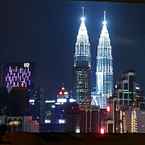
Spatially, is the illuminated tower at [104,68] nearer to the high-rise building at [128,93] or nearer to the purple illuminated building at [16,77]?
the high-rise building at [128,93]

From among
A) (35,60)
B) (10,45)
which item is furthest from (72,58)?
(10,45)

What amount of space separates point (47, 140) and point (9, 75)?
49 cm

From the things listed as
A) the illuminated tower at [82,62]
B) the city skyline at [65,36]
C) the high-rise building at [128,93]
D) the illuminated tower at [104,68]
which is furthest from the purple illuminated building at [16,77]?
the high-rise building at [128,93]

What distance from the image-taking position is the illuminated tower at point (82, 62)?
6.97 feet

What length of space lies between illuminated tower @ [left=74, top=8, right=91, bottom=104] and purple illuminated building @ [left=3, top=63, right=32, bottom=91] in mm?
283

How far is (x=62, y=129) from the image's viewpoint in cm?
200

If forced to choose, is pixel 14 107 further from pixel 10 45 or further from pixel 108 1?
pixel 108 1

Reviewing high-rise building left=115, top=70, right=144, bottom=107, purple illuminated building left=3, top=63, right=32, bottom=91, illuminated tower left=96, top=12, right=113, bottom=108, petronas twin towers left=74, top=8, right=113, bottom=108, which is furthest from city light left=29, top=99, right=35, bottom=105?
high-rise building left=115, top=70, right=144, bottom=107

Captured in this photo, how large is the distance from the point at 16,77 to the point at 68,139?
0.49 metres

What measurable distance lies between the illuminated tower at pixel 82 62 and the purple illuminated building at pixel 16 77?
283 millimetres

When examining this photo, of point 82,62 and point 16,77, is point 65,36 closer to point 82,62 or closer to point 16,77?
point 82,62

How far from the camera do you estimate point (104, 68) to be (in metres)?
2.16

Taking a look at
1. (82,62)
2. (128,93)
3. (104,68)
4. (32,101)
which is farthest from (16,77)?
(128,93)

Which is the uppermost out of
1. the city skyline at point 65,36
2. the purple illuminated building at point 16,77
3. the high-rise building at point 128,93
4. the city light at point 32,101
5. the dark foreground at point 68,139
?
the city skyline at point 65,36
